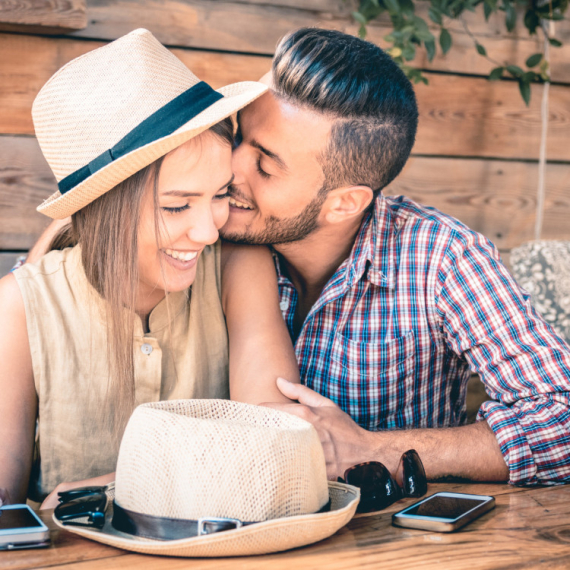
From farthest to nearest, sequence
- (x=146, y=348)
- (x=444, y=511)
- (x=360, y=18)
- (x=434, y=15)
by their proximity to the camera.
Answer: (x=434, y=15) → (x=360, y=18) → (x=146, y=348) → (x=444, y=511)

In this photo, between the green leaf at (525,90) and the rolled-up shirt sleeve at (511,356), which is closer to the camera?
the rolled-up shirt sleeve at (511,356)

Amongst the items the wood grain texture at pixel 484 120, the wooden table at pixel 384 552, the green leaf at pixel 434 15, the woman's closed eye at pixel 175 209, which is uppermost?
the green leaf at pixel 434 15

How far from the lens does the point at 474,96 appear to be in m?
2.46

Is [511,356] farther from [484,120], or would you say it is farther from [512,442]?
[484,120]

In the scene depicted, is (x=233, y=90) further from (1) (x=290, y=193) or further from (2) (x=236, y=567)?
(2) (x=236, y=567)

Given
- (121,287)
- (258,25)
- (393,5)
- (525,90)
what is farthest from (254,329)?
(525,90)

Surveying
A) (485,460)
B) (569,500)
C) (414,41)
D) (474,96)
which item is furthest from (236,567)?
(474,96)

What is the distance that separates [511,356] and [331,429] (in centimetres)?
46

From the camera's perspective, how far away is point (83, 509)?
90 centimetres

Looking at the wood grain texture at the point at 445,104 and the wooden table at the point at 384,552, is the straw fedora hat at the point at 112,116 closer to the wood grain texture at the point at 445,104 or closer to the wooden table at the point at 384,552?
the wooden table at the point at 384,552

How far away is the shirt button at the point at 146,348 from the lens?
1416 millimetres

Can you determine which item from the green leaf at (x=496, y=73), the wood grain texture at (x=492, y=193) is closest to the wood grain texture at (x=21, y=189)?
the wood grain texture at (x=492, y=193)

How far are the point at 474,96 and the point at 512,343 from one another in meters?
1.28

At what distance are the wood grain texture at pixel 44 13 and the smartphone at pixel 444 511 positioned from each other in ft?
4.77
